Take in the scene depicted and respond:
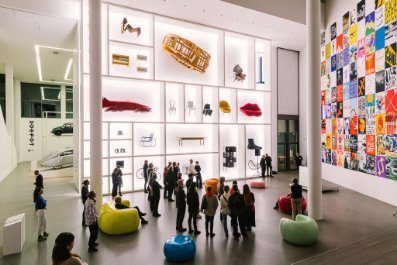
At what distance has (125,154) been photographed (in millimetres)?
11125

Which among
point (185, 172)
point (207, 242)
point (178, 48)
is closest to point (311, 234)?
point (207, 242)

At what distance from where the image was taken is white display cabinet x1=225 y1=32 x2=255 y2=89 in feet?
45.6

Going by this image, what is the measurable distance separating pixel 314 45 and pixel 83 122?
8530 millimetres

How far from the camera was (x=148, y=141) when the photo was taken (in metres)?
11.7

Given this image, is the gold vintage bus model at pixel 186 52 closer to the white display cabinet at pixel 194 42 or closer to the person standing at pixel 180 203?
the white display cabinet at pixel 194 42

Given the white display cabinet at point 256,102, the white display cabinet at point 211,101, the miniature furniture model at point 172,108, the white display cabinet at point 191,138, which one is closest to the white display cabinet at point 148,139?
the white display cabinet at point 191,138

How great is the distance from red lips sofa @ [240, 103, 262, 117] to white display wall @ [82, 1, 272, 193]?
0.73ft

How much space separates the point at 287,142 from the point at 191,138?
7.68 m

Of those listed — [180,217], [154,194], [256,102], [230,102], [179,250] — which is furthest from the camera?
[256,102]

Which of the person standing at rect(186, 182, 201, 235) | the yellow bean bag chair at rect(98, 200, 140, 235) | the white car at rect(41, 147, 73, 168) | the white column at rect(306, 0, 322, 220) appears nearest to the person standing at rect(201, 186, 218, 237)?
the person standing at rect(186, 182, 201, 235)

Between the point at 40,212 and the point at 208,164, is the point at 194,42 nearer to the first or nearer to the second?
the point at 208,164

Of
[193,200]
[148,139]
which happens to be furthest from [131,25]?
[193,200]

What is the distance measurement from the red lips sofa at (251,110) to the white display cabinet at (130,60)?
5.54 m

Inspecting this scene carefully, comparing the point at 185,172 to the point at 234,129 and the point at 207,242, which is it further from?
the point at 207,242
